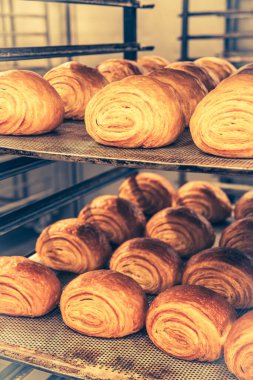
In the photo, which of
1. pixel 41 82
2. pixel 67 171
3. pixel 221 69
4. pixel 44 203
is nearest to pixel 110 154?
pixel 41 82

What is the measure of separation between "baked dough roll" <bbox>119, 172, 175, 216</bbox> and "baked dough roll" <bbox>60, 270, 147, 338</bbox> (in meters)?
1.04

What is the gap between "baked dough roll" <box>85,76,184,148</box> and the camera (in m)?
1.42

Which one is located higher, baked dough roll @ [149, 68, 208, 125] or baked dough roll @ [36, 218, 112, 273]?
baked dough roll @ [149, 68, 208, 125]

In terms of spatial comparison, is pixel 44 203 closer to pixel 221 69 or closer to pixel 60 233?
pixel 60 233

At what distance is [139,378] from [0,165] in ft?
2.85

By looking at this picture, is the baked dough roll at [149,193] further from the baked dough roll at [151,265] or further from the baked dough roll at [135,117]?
the baked dough roll at [135,117]

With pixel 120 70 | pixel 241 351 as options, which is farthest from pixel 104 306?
pixel 120 70

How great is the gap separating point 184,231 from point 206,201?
1.55 feet

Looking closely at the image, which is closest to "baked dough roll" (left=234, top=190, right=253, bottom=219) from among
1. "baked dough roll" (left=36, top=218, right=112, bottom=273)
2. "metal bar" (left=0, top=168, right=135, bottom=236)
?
"metal bar" (left=0, top=168, right=135, bottom=236)

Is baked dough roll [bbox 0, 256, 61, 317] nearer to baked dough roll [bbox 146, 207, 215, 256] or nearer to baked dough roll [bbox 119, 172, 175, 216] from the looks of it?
baked dough roll [bbox 146, 207, 215, 256]

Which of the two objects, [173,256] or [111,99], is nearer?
[111,99]

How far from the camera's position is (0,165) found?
5.79 ft

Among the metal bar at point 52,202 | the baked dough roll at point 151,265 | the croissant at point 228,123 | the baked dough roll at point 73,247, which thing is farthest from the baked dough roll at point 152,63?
the croissant at point 228,123

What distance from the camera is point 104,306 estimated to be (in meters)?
1.57
